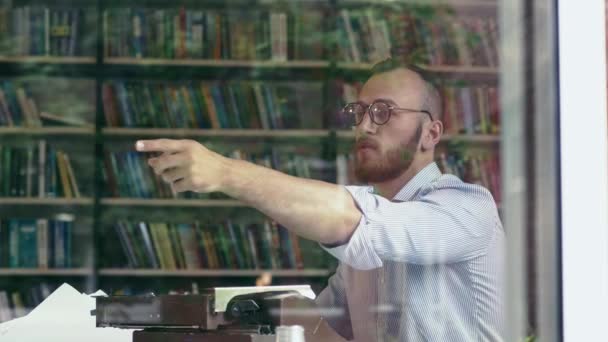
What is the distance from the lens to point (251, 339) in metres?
1.82

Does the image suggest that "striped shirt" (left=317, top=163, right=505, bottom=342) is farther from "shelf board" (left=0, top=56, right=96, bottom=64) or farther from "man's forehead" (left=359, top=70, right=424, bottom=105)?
"shelf board" (left=0, top=56, right=96, bottom=64)

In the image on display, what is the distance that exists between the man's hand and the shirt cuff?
0.33 meters

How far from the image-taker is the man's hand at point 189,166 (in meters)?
2.11

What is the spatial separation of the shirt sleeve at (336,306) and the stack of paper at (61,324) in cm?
50

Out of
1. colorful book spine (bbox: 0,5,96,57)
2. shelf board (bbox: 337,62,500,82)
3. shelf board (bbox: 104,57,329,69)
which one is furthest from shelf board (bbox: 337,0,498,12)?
colorful book spine (bbox: 0,5,96,57)

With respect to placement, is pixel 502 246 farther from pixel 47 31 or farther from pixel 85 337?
pixel 47 31

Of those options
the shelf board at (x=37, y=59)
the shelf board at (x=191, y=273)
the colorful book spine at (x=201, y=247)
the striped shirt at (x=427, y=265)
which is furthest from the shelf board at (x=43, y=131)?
the striped shirt at (x=427, y=265)

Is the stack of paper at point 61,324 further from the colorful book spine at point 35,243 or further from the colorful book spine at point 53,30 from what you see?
the colorful book spine at point 53,30

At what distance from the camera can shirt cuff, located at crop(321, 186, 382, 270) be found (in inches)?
83.0

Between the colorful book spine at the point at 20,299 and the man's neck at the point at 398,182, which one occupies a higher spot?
the man's neck at the point at 398,182

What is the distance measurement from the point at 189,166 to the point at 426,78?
0.66 metres

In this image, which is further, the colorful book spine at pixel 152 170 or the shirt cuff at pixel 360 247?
the colorful book spine at pixel 152 170

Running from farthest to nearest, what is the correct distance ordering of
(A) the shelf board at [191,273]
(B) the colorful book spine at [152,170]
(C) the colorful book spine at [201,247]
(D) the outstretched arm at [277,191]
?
(C) the colorful book spine at [201,247]
(A) the shelf board at [191,273]
(B) the colorful book spine at [152,170]
(D) the outstretched arm at [277,191]

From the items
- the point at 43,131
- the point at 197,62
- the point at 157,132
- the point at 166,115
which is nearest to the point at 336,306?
the point at 157,132
